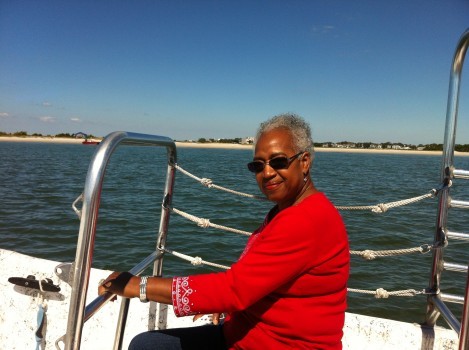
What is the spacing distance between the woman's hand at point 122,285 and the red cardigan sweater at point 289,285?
0.17 m

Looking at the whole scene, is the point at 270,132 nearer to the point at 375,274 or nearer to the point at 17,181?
the point at 375,274

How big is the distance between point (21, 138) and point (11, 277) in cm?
15801

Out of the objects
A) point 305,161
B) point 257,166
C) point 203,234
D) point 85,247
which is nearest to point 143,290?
point 85,247

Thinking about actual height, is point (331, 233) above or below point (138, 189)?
above

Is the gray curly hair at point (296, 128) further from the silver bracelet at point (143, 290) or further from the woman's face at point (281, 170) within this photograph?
the silver bracelet at point (143, 290)

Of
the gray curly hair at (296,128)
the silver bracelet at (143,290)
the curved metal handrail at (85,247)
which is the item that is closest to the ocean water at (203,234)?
the gray curly hair at (296,128)

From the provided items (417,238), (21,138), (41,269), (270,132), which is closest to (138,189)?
(417,238)

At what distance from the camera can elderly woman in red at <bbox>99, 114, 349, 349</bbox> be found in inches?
51.2

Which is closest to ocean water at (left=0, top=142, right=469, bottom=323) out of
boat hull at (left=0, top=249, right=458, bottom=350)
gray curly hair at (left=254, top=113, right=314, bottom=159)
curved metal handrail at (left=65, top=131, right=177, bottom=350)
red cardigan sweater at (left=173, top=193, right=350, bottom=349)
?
boat hull at (left=0, top=249, right=458, bottom=350)

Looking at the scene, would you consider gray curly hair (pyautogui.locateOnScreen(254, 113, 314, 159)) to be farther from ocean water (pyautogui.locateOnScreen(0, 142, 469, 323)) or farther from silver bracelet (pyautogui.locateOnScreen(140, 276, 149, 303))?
ocean water (pyautogui.locateOnScreen(0, 142, 469, 323))

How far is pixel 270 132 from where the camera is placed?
1.59 m

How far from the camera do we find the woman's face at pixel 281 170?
1557 millimetres

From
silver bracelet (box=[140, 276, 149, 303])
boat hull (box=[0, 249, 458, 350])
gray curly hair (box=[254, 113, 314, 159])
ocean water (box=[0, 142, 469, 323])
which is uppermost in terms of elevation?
gray curly hair (box=[254, 113, 314, 159])

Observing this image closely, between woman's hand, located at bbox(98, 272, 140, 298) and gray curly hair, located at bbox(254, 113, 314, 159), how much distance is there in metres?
0.81
